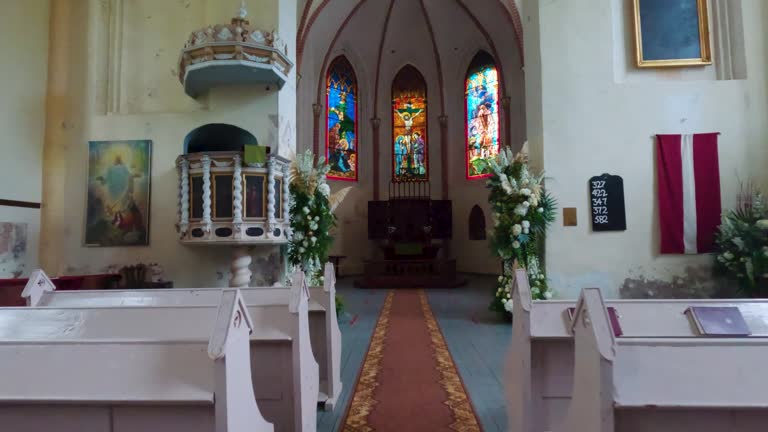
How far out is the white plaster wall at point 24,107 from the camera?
6773mm

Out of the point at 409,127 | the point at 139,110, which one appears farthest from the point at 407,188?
the point at 139,110

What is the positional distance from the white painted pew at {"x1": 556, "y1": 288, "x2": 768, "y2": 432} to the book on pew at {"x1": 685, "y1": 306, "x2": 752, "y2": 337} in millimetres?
970

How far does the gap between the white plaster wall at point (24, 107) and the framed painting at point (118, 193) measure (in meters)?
0.88

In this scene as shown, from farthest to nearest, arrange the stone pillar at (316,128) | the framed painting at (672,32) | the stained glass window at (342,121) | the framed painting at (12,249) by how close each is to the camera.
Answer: the stained glass window at (342,121), the stone pillar at (316,128), the framed painting at (672,32), the framed painting at (12,249)

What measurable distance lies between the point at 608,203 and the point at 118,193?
24.8 ft

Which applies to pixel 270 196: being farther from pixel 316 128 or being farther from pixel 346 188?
pixel 316 128

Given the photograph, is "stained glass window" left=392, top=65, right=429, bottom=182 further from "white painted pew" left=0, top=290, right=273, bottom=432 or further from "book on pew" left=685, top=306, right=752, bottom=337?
"white painted pew" left=0, top=290, right=273, bottom=432

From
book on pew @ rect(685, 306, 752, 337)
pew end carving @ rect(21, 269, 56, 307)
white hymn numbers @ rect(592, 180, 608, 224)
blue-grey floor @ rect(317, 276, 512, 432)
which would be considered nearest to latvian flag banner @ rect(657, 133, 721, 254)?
white hymn numbers @ rect(592, 180, 608, 224)

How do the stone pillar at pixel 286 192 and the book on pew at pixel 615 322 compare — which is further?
the stone pillar at pixel 286 192

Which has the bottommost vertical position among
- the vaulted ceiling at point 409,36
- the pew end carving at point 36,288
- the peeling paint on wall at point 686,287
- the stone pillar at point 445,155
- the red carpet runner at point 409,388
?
the red carpet runner at point 409,388

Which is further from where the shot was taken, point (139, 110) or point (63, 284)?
point (139, 110)

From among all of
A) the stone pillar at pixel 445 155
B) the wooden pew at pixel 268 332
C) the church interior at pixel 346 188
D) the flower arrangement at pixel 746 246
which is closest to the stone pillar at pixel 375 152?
the stone pillar at pixel 445 155

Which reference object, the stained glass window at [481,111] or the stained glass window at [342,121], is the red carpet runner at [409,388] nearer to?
the stained glass window at [342,121]

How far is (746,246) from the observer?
5.75 m
